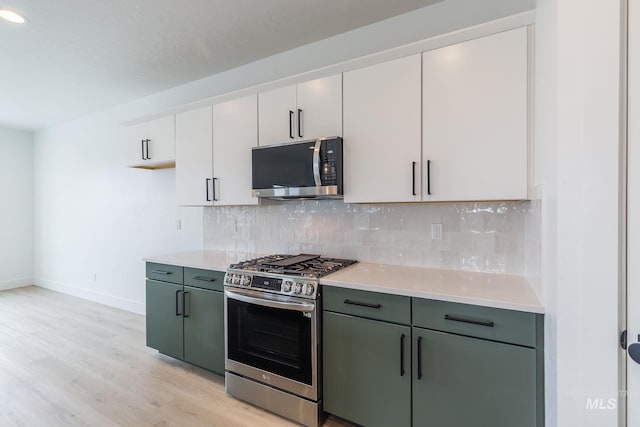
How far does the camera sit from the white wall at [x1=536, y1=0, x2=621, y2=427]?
1.10 metres

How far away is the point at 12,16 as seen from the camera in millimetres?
2336

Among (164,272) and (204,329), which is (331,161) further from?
(164,272)

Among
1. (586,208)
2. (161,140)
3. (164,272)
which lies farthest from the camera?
(161,140)

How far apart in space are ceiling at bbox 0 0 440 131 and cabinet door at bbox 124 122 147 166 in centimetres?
54

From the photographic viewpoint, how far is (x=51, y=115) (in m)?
4.94

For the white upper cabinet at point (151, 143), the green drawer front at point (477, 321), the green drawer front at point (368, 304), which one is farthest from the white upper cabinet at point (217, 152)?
the green drawer front at point (477, 321)

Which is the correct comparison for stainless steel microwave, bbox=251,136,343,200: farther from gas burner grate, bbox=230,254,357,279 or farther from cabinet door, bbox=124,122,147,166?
cabinet door, bbox=124,122,147,166

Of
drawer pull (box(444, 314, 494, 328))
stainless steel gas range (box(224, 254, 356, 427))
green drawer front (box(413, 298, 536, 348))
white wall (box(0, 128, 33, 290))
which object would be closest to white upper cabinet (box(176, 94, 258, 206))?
stainless steel gas range (box(224, 254, 356, 427))

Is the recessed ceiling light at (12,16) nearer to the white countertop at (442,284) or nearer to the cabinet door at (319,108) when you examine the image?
the cabinet door at (319,108)

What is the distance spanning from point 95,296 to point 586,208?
19.3 feet

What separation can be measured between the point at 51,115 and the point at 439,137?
570cm

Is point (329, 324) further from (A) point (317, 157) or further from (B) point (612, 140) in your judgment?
(B) point (612, 140)

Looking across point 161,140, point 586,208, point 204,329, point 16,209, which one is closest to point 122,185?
point 161,140

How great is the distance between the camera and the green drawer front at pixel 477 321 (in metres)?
1.50
